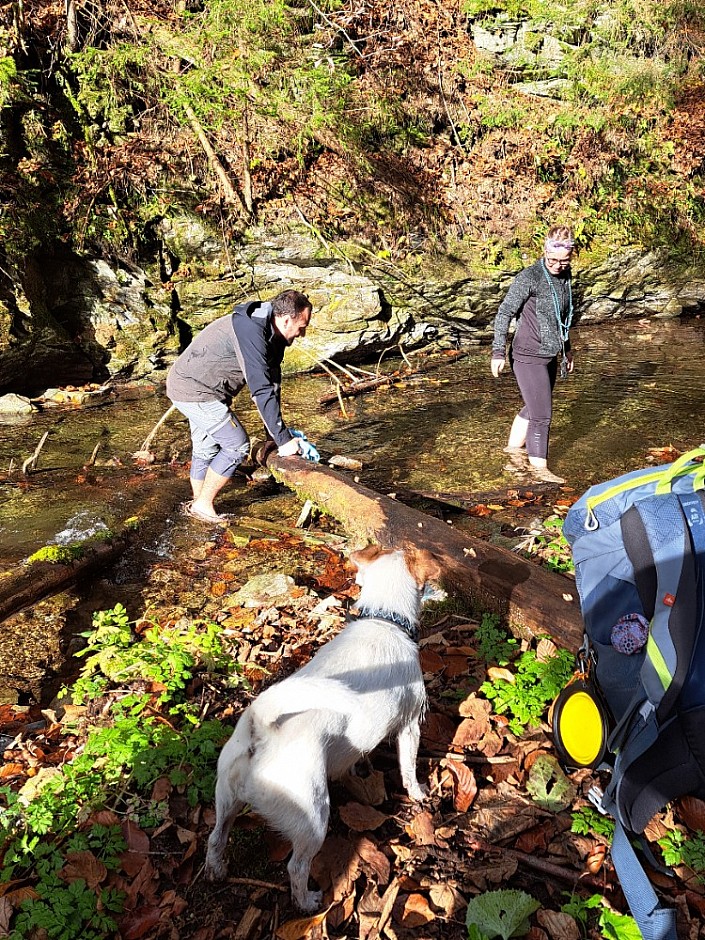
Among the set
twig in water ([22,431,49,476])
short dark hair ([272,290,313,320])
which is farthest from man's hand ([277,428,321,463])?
twig in water ([22,431,49,476])

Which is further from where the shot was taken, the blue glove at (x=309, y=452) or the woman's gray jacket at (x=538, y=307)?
the woman's gray jacket at (x=538, y=307)

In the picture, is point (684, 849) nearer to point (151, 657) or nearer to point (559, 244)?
point (151, 657)

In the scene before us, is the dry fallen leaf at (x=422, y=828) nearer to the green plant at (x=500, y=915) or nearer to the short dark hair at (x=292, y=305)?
the green plant at (x=500, y=915)

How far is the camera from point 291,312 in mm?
4922

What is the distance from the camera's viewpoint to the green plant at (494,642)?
3240 millimetres

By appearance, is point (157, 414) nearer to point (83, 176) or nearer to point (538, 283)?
point (83, 176)

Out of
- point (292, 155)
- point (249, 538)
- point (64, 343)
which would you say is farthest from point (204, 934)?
point (292, 155)

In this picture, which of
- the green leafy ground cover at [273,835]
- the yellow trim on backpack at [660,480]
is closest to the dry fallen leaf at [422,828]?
the green leafy ground cover at [273,835]

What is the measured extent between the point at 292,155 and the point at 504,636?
39.0 feet

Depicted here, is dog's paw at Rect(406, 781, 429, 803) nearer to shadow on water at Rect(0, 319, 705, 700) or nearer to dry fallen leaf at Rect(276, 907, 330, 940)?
dry fallen leaf at Rect(276, 907, 330, 940)

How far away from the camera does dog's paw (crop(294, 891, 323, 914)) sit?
210 centimetres

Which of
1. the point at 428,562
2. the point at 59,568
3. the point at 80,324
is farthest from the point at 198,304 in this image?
the point at 428,562

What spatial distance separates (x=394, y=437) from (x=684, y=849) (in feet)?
20.8

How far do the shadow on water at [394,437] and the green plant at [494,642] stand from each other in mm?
2802
